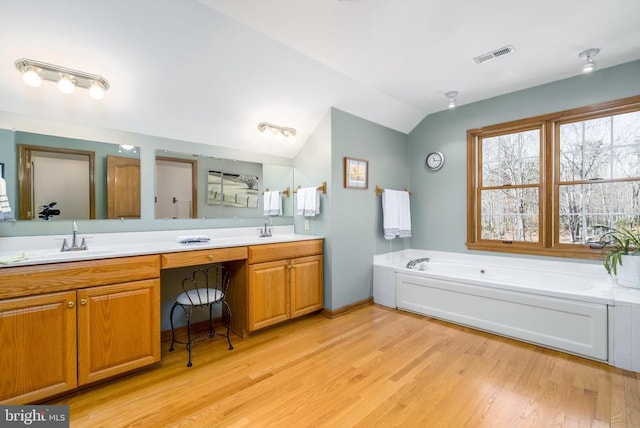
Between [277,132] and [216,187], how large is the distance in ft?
2.92

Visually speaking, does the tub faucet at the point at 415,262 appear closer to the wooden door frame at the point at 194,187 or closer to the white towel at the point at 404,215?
the white towel at the point at 404,215

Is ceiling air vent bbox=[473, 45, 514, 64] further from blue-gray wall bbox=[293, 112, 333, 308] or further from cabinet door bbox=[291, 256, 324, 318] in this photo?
cabinet door bbox=[291, 256, 324, 318]

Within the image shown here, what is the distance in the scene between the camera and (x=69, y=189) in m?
2.22


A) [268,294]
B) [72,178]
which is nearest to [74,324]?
[72,178]

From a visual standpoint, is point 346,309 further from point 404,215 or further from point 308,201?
point 404,215

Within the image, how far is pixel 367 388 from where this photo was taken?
1887 millimetres

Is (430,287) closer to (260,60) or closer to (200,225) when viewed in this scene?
(200,225)

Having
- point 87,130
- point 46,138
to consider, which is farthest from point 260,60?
point 46,138

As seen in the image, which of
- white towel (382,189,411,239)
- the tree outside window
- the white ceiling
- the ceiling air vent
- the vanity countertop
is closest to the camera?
the vanity countertop

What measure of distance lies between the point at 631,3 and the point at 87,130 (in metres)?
4.05

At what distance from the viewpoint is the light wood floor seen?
5.28 feet

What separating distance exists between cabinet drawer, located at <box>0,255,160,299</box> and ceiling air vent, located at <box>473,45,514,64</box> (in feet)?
10.4

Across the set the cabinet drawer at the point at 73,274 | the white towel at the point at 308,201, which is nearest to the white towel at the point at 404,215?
the white towel at the point at 308,201

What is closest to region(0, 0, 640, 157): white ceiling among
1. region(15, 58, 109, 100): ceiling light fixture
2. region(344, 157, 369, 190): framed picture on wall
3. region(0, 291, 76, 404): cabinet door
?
region(15, 58, 109, 100): ceiling light fixture
